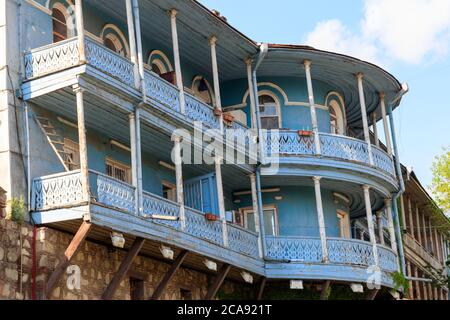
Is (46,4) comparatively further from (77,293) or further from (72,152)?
(77,293)

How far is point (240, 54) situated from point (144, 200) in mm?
7564

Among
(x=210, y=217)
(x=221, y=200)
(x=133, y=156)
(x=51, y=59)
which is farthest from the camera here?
(x=221, y=200)

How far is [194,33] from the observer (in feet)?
84.2

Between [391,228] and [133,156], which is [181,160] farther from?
[391,228]

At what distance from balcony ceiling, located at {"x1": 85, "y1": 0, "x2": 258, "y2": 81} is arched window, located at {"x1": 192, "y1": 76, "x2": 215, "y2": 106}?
0.81 ft

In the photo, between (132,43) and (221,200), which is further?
(221,200)

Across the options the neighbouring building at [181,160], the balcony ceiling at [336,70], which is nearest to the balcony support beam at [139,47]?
the neighbouring building at [181,160]

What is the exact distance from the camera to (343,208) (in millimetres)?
29984

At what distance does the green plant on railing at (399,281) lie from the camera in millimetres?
28594

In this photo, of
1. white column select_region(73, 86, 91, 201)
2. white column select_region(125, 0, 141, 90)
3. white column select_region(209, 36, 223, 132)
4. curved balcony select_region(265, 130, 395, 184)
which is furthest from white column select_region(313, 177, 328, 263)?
white column select_region(73, 86, 91, 201)

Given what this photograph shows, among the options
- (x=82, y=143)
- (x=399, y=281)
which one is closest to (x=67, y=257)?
(x=82, y=143)

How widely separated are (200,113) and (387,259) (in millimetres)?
7702
